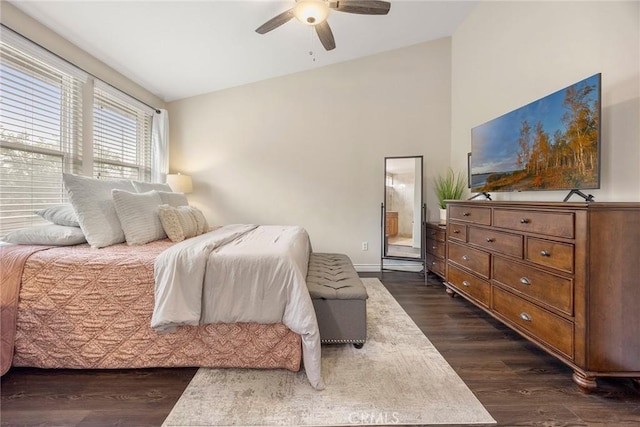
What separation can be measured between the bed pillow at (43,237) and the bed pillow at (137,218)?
32cm

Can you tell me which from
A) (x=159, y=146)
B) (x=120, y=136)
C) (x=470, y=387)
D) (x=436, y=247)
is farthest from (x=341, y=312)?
(x=159, y=146)

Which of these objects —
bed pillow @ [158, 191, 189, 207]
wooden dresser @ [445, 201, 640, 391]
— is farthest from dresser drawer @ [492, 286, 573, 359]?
bed pillow @ [158, 191, 189, 207]

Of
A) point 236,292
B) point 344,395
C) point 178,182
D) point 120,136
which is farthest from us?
point 178,182

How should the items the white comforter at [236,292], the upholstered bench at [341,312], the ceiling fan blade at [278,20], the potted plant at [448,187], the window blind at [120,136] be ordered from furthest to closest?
1. the potted plant at [448,187]
2. the window blind at [120,136]
3. the ceiling fan blade at [278,20]
4. the upholstered bench at [341,312]
5. the white comforter at [236,292]

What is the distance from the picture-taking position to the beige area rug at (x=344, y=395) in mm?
1340

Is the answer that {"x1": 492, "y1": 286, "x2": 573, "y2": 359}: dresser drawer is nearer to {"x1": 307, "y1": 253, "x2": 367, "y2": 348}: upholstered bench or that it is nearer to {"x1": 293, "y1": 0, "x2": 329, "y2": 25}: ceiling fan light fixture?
{"x1": 307, "y1": 253, "x2": 367, "y2": 348}: upholstered bench

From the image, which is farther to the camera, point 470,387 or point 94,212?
point 94,212

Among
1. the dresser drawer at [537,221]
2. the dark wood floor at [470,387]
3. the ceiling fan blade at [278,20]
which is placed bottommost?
the dark wood floor at [470,387]

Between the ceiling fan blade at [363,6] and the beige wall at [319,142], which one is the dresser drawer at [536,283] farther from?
the ceiling fan blade at [363,6]

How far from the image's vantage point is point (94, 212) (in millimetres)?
1994

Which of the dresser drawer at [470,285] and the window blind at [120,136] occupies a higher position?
the window blind at [120,136]

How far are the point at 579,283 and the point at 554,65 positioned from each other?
1.89m

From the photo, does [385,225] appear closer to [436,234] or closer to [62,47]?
[436,234]

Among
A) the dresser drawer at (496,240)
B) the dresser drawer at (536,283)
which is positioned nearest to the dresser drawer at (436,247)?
the dresser drawer at (496,240)
